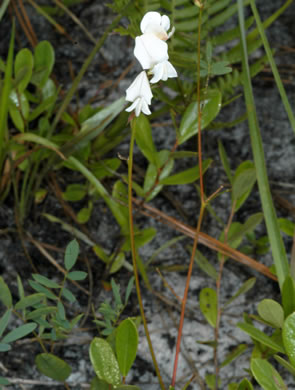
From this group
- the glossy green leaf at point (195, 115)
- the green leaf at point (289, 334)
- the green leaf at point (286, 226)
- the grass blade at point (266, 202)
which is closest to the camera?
the green leaf at point (289, 334)

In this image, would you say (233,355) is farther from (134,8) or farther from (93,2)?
(93,2)

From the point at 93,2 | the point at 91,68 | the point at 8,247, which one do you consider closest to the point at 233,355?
the point at 8,247

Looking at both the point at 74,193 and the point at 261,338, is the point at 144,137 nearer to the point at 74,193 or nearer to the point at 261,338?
the point at 74,193

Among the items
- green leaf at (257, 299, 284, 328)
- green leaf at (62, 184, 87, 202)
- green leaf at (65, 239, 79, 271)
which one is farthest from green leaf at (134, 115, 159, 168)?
green leaf at (257, 299, 284, 328)

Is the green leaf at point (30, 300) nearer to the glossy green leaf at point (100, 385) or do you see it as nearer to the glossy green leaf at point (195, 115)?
the glossy green leaf at point (100, 385)

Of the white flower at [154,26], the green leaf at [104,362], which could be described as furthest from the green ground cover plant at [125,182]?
the white flower at [154,26]

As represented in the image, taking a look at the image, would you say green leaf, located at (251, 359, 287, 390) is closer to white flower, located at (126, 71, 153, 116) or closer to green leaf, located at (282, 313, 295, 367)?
green leaf, located at (282, 313, 295, 367)
